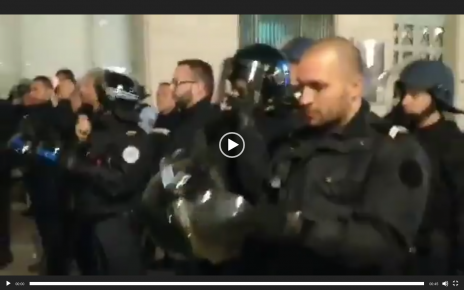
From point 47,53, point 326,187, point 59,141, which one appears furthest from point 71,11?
point 326,187

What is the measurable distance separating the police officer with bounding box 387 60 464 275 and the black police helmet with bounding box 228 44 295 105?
20 cm

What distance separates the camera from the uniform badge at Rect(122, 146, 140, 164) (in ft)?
3.35

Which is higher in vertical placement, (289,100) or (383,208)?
(289,100)

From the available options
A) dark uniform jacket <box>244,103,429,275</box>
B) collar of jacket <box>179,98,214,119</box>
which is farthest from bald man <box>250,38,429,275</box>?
collar of jacket <box>179,98,214,119</box>

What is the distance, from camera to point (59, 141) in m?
1.04

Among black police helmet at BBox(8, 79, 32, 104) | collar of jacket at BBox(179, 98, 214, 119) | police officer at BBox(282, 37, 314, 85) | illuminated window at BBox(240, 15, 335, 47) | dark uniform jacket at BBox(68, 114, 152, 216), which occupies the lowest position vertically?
dark uniform jacket at BBox(68, 114, 152, 216)

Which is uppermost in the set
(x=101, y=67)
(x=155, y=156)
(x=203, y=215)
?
(x=101, y=67)

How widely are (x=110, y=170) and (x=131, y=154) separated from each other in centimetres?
5

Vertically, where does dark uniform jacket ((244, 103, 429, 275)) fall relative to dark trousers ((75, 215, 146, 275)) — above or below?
above

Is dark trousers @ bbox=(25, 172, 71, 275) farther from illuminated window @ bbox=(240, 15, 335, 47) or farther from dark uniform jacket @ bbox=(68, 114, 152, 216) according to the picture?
illuminated window @ bbox=(240, 15, 335, 47)

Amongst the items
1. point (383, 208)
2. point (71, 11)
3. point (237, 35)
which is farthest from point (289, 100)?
point (71, 11)

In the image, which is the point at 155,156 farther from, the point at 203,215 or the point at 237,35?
the point at 237,35

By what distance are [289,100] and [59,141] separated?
43 centimetres

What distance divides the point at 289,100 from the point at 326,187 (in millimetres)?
168
